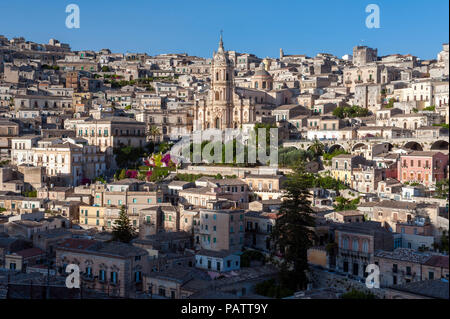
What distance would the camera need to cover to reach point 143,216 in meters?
32.7

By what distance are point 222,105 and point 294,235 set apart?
28233 mm

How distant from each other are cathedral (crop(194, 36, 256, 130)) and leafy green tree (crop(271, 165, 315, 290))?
2482 cm

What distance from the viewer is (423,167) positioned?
33.8m

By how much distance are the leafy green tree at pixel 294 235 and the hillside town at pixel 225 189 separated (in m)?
0.21

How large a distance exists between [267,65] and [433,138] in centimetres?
4740

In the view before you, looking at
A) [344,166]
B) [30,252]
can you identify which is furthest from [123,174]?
[30,252]

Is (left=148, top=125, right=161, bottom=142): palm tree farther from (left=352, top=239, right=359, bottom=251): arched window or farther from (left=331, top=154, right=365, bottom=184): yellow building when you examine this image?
(left=352, top=239, right=359, bottom=251): arched window

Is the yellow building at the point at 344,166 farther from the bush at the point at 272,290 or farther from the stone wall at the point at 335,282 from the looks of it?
the bush at the point at 272,290

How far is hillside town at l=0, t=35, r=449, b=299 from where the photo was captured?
24594 mm

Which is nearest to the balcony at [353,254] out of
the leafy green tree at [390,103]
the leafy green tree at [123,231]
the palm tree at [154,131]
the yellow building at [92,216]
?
the leafy green tree at [123,231]

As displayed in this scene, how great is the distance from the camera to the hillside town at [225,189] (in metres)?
24.6

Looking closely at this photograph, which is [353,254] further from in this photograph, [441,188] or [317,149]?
[317,149]
